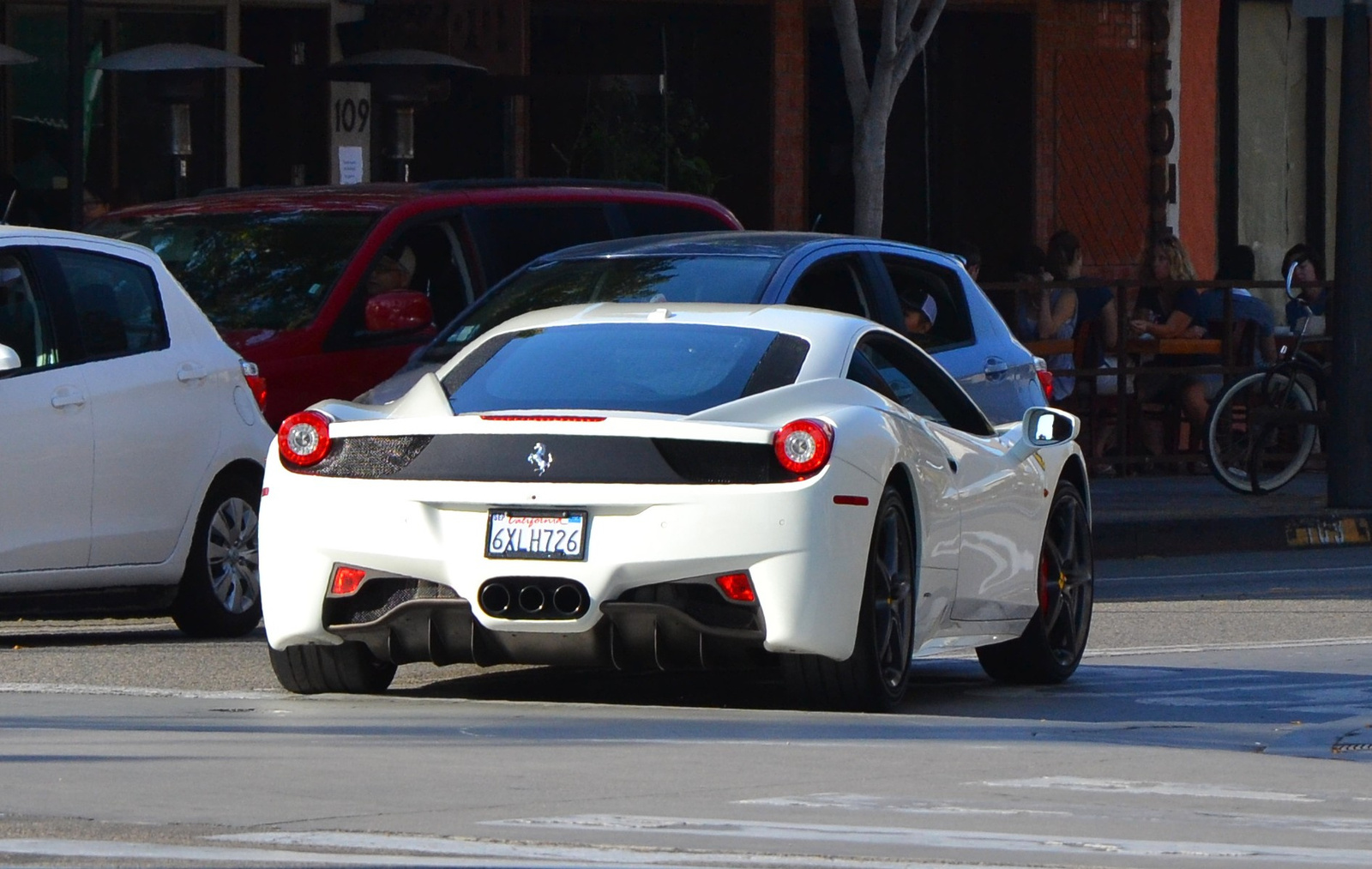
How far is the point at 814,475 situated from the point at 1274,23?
2047cm

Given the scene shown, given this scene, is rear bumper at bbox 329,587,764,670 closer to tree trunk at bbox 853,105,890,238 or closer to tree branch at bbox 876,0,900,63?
tree trunk at bbox 853,105,890,238

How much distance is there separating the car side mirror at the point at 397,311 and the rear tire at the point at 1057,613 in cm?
310

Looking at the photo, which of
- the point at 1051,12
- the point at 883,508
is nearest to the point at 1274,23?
the point at 1051,12

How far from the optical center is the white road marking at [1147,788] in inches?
281

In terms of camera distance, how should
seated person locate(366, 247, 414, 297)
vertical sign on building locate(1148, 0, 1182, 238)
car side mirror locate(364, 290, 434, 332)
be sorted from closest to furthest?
car side mirror locate(364, 290, 434, 332) < seated person locate(366, 247, 414, 297) < vertical sign on building locate(1148, 0, 1182, 238)

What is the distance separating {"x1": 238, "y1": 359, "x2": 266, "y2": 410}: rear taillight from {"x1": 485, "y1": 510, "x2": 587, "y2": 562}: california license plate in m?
3.61

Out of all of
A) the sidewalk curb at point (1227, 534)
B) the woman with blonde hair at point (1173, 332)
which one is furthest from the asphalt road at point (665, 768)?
the woman with blonde hair at point (1173, 332)

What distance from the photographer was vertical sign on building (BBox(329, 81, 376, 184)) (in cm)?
2245

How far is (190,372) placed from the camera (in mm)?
11523

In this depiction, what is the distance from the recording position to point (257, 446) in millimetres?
11844

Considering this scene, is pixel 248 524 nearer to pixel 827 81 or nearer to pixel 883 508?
pixel 883 508

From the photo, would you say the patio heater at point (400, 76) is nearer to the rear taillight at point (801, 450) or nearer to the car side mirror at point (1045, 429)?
the car side mirror at point (1045, 429)

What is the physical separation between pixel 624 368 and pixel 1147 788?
8.19ft

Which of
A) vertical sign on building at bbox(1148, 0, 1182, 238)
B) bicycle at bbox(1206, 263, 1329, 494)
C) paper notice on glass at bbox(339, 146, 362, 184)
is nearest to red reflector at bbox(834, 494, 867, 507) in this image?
bicycle at bbox(1206, 263, 1329, 494)
